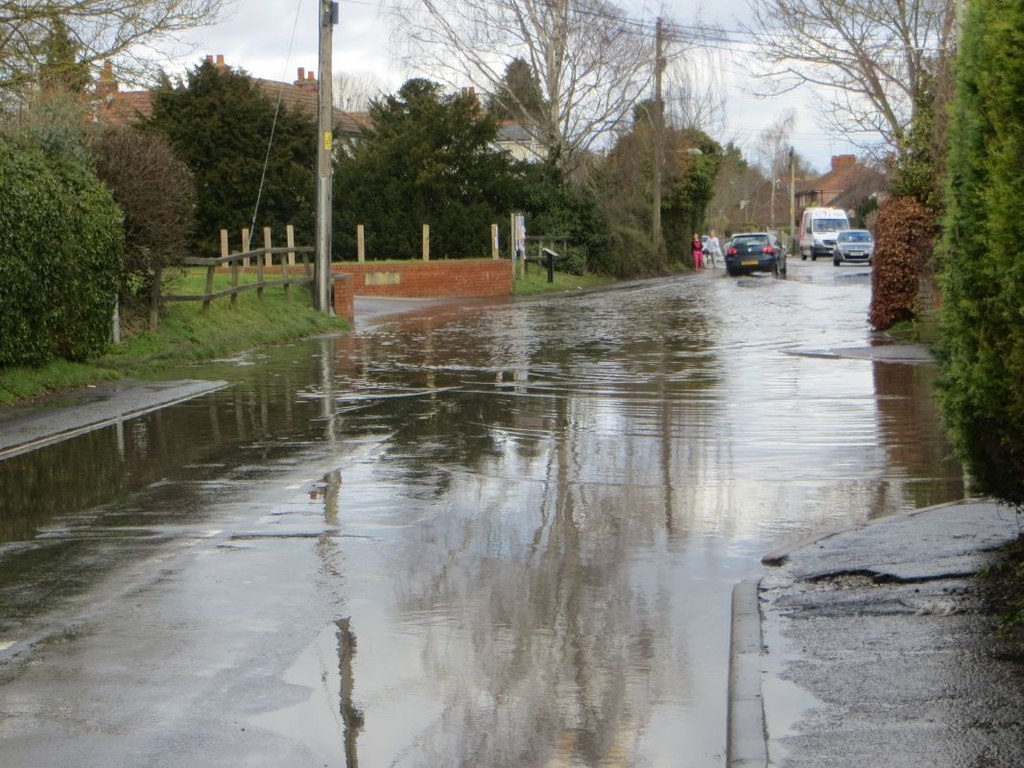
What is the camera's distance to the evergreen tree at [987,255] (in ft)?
20.7

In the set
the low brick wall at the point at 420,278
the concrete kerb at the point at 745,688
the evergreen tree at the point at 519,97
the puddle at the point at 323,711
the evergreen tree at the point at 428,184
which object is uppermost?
the evergreen tree at the point at 519,97

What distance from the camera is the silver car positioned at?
5931cm

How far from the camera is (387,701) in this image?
555 cm

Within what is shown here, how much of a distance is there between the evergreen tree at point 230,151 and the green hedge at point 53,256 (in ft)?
97.8

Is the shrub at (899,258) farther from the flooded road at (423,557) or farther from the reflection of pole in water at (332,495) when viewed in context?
the reflection of pole in water at (332,495)

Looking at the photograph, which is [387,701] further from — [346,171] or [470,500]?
[346,171]

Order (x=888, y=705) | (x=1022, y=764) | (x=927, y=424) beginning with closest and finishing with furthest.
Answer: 1. (x=1022, y=764)
2. (x=888, y=705)
3. (x=927, y=424)

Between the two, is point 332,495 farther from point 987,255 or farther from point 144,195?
point 144,195

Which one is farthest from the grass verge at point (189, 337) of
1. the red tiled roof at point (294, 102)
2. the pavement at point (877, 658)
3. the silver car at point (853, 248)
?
the silver car at point (853, 248)

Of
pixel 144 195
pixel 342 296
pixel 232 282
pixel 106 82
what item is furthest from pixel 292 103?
pixel 144 195

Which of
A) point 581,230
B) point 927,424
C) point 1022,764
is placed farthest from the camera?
point 581,230

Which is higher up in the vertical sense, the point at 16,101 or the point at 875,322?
the point at 16,101

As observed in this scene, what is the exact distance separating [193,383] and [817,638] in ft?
42.9

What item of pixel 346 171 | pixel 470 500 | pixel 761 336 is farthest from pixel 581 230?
pixel 470 500
